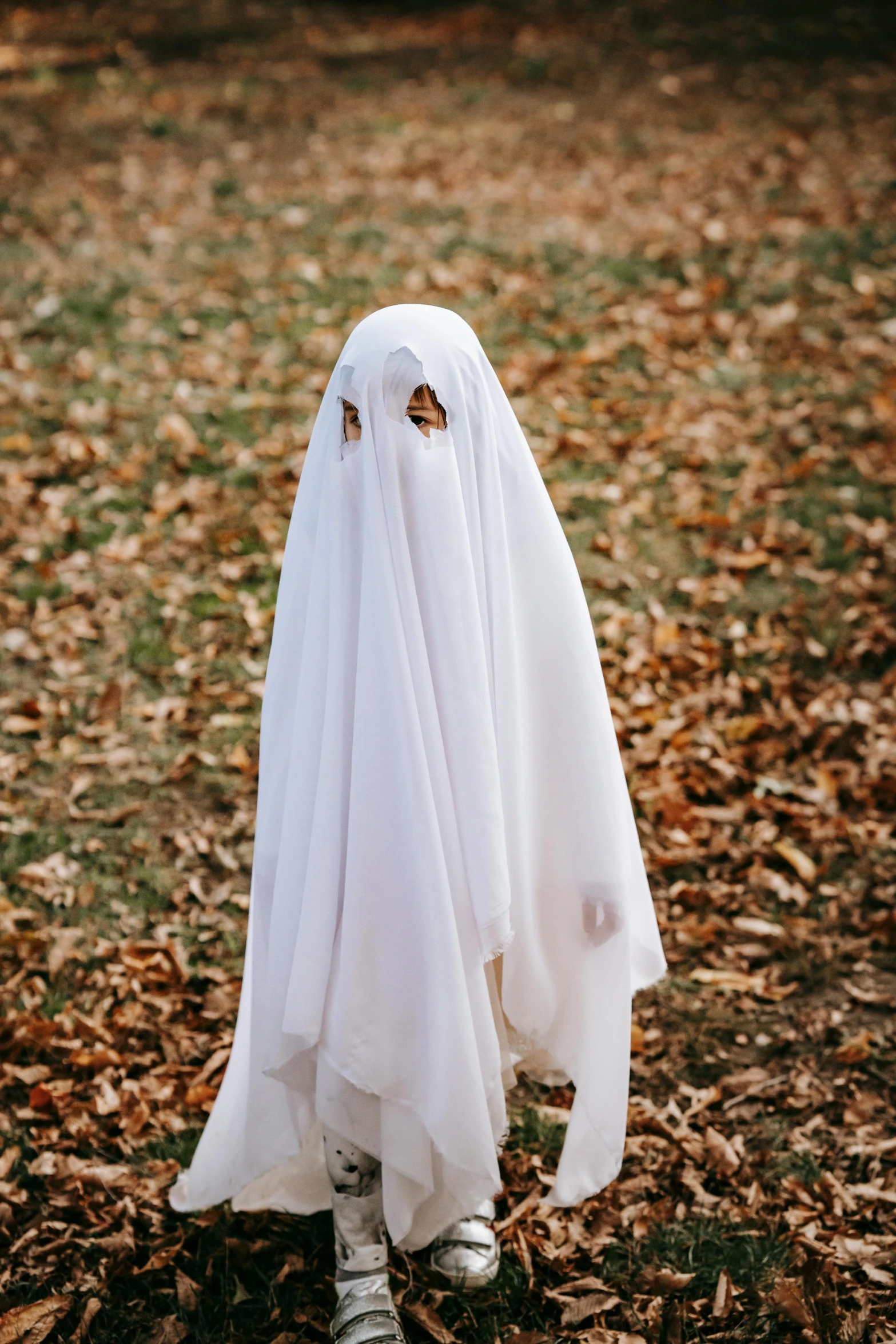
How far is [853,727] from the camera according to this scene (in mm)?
5207

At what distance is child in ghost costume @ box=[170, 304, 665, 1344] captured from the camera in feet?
7.76

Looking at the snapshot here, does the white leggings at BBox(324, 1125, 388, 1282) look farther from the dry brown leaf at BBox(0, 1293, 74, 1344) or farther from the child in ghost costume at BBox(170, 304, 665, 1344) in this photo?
the dry brown leaf at BBox(0, 1293, 74, 1344)

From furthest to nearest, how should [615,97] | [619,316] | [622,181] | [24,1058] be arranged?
[615,97]
[622,181]
[619,316]
[24,1058]

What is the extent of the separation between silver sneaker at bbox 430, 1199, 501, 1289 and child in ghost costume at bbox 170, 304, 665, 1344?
313 millimetres

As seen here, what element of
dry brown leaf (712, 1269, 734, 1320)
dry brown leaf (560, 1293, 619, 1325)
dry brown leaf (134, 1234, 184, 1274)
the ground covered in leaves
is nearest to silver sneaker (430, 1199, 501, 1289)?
the ground covered in leaves

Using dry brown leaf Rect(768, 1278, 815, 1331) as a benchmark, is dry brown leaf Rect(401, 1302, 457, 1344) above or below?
above

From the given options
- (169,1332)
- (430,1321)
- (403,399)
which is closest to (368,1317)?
(430,1321)

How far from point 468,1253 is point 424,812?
1.51 metres

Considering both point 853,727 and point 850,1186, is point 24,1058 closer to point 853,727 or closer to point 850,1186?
point 850,1186

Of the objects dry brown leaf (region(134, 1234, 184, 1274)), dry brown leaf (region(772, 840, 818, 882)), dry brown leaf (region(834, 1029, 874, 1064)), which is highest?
dry brown leaf (region(772, 840, 818, 882))

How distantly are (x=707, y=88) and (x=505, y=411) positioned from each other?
12.5 m

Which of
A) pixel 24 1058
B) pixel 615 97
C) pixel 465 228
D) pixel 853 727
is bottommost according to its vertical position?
pixel 24 1058

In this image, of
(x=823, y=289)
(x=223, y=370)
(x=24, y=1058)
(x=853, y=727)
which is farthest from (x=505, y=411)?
(x=823, y=289)

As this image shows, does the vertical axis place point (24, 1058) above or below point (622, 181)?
below
